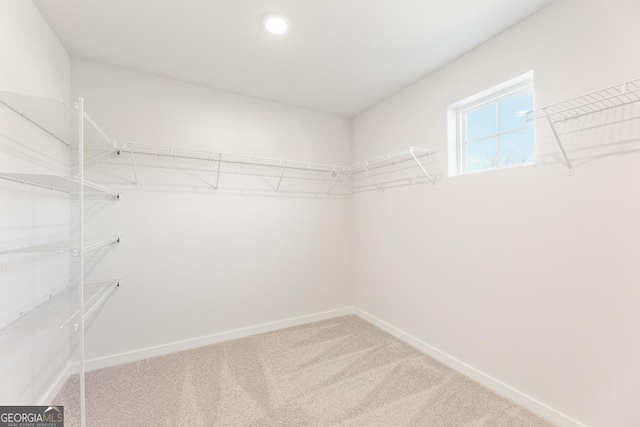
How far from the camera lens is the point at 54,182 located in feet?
4.99

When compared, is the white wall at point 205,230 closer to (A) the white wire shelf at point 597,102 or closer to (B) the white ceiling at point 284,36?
(B) the white ceiling at point 284,36

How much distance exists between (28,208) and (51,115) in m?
0.54

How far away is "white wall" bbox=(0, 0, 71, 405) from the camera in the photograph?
129 centimetres

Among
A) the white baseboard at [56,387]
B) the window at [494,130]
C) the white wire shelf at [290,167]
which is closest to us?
the white baseboard at [56,387]

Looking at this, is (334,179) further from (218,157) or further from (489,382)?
(489,382)

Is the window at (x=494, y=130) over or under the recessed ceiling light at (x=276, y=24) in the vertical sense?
under

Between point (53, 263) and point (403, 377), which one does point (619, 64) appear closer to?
point (403, 377)

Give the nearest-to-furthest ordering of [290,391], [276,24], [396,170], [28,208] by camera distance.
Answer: [28,208] → [276,24] → [290,391] → [396,170]

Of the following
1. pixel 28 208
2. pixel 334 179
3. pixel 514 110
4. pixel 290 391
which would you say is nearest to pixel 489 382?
pixel 290 391

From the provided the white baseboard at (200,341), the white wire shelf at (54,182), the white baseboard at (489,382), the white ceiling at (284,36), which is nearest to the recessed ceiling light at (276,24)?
the white ceiling at (284,36)

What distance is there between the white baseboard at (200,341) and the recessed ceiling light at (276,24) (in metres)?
2.53

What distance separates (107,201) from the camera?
2119 mm

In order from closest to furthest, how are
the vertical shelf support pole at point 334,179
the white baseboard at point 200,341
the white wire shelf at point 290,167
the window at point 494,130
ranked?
the window at point 494,130
the white baseboard at point 200,341
the white wire shelf at point 290,167
the vertical shelf support pole at point 334,179

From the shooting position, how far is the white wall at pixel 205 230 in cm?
215
